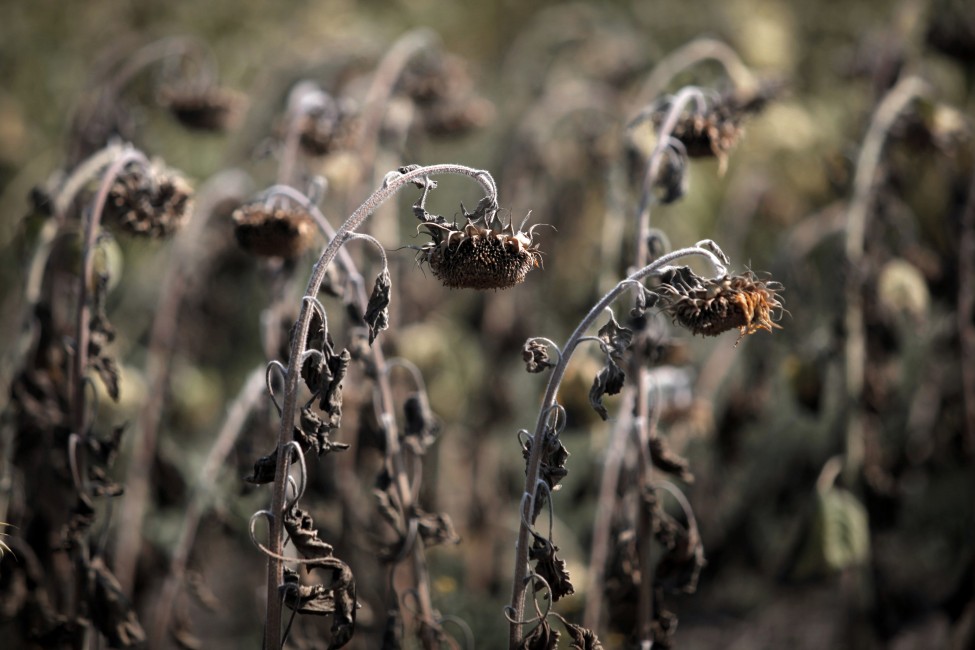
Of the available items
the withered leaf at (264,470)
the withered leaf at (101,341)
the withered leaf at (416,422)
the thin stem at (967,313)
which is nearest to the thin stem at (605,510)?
the withered leaf at (416,422)

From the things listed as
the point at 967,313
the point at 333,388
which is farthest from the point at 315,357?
the point at 967,313

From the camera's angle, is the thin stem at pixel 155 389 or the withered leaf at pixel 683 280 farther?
the thin stem at pixel 155 389

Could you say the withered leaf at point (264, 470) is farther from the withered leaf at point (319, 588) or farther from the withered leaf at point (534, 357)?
the withered leaf at point (534, 357)

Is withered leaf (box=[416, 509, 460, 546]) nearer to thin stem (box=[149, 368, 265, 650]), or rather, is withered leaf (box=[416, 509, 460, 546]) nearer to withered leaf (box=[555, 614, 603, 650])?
withered leaf (box=[555, 614, 603, 650])

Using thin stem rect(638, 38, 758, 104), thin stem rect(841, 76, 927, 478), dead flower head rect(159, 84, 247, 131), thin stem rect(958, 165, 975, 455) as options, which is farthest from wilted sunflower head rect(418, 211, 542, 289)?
thin stem rect(958, 165, 975, 455)

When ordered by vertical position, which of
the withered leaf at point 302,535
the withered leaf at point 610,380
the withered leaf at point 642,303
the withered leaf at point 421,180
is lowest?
the withered leaf at point 302,535

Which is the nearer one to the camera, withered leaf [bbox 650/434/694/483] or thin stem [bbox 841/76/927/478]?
withered leaf [bbox 650/434/694/483]

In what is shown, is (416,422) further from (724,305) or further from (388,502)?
(724,305)

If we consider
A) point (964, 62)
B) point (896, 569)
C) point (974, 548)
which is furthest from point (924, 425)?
point (964, 62)
